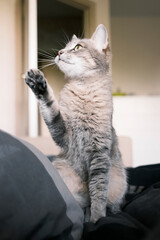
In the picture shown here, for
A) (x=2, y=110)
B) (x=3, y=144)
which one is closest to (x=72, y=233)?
(x=3, y=144)

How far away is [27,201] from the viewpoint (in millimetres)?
530

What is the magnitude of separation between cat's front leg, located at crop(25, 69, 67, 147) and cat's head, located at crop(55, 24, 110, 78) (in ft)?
0.62

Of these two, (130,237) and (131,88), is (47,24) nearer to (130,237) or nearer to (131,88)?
(131,88)

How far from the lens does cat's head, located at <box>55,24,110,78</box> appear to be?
1.13m

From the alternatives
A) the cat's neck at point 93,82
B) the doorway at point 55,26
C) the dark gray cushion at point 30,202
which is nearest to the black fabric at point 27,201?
the dark gray cushion at point 30,202

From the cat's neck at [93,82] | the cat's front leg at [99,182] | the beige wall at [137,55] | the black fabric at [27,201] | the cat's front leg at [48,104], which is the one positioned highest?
the beige wall at [137,55]

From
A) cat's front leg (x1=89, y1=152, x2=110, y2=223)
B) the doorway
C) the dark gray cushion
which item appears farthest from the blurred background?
the dark gray cushion

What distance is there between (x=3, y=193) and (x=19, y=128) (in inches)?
78.8

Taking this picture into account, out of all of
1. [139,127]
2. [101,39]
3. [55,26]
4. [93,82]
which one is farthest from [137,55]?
[93,82]

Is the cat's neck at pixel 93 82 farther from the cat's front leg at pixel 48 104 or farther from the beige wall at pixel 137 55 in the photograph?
the beige wall at pixel 137 55

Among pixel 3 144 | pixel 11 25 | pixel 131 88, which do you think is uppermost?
pixel 11 25

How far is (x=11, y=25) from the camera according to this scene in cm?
239

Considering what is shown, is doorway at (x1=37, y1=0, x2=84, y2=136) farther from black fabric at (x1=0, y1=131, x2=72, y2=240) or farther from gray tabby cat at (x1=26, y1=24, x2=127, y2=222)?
black fabric at (x1=0, y1=131, x2=72, y2=240)

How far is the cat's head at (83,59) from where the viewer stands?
1134 millimetres
